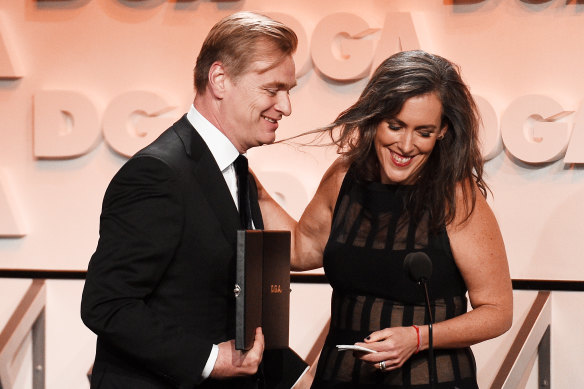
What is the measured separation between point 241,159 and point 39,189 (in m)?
2.09

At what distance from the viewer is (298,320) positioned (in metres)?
3.55

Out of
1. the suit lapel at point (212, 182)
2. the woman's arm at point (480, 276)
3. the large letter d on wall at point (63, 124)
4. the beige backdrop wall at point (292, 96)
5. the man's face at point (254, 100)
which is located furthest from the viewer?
the large letter d on wall at point (63, 124)

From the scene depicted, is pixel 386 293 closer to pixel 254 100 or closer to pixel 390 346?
pixel 390 346

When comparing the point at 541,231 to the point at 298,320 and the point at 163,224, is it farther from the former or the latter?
the point at 163,224

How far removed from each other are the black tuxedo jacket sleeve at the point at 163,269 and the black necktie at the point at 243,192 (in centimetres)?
5

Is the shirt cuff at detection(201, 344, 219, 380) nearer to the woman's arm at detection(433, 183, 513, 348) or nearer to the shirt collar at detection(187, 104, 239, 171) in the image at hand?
the shirt collar at detection(187, 104, 239, 171)

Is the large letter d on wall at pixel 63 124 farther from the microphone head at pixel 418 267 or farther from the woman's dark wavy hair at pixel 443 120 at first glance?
the microphone head at pixel 418 267

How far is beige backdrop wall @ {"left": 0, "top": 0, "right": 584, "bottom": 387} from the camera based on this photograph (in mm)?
3266

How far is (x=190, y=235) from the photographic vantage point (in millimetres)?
1749

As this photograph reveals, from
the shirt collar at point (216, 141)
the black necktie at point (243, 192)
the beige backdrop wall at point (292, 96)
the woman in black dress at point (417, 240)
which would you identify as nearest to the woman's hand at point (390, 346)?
the woman in black dress at point (417, 240)

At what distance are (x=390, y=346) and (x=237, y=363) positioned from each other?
19.6 inches

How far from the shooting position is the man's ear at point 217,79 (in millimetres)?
1903

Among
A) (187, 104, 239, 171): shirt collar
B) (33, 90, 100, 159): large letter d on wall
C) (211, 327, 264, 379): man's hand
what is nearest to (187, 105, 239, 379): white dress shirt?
(187, 104, 239, 171): shirt collar

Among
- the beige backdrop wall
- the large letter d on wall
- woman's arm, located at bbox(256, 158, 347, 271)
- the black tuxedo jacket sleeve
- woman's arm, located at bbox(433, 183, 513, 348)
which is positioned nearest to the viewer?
the black tuxedo jacket sleeve
